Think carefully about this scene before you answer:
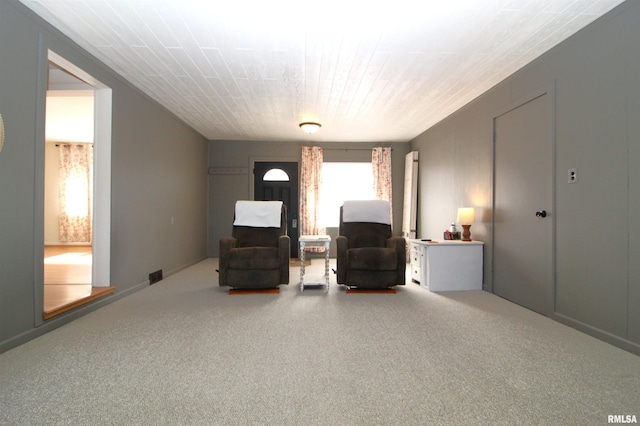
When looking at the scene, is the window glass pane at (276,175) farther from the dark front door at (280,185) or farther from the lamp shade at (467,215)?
the lamp shade at (467,215)

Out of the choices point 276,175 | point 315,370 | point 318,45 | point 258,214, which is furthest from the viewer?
point 276,175

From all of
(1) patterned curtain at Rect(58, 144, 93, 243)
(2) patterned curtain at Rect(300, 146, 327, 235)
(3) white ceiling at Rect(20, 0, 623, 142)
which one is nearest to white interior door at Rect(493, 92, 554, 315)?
(3) white ceiling at Rect(20, 0, 623, 142)

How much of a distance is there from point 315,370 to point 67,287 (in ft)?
10.0

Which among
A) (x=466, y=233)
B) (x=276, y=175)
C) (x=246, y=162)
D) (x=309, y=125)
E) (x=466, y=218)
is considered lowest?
(x=466, y=233)

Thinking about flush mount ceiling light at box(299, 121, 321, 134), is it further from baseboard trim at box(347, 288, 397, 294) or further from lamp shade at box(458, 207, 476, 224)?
baseboard trim at box(347, 288, 397, 294)

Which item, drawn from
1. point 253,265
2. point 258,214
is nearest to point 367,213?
point 258,214

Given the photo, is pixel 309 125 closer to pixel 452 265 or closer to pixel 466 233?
pixel 466 233

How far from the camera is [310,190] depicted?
266 inches

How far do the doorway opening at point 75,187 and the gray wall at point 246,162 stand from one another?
7.06 ft

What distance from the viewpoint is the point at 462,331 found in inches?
99.0

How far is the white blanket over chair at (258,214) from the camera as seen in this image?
4262 mm

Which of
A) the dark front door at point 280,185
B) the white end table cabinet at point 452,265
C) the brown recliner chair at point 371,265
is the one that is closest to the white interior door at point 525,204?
the white end table cabinet at point 452,265

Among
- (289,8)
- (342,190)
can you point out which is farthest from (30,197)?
(342,190)

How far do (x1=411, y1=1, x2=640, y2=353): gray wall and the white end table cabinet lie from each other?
1.17 m
